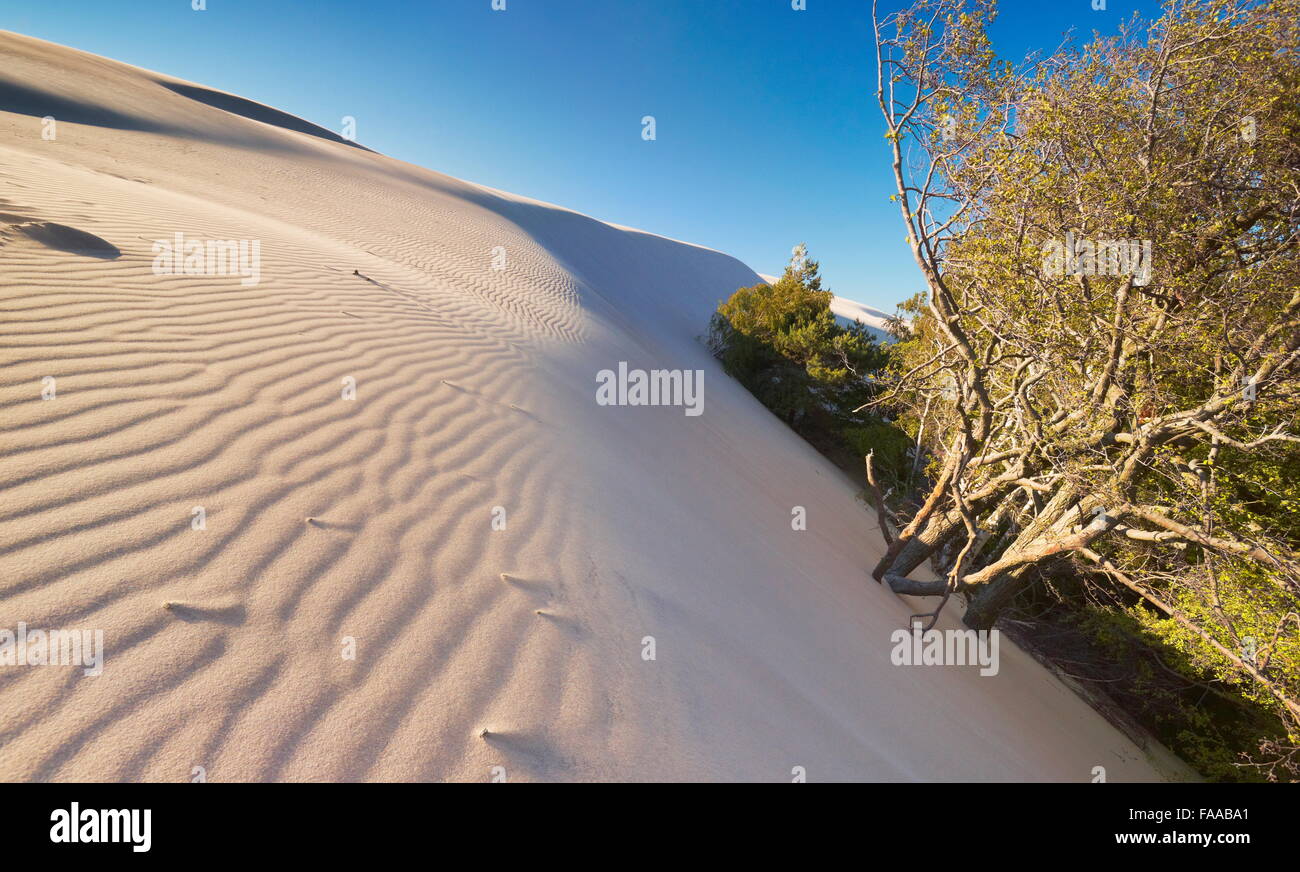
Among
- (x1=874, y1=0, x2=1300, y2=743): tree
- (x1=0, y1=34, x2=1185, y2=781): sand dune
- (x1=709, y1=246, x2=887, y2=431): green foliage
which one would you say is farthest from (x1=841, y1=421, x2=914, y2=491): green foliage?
(x1=874, y1=0, x2=1300, y2=743): tree

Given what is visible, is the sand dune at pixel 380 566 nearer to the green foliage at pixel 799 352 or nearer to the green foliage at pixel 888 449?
the green foliage at pixel 888 449

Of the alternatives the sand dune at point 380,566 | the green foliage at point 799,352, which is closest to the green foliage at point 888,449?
the green foliage at point 799,352

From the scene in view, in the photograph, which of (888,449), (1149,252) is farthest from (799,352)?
(1149,252)

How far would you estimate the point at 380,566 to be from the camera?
2166 millimetres

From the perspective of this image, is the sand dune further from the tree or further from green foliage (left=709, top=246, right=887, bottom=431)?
green foliage (left=709, top=246, right=887, bottom=431)

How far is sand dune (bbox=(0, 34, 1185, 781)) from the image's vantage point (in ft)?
5.11

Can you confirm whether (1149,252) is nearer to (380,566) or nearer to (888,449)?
(380,566)

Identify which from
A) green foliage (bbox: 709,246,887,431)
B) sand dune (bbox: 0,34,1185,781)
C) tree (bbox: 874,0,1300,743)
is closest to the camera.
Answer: sand dune (bbox: 0,34,1185,781)

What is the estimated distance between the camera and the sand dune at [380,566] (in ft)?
5.11

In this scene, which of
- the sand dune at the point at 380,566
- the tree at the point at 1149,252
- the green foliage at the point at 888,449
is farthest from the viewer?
the green foliage at the point at 888,449

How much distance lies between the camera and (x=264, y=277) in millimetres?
4555
